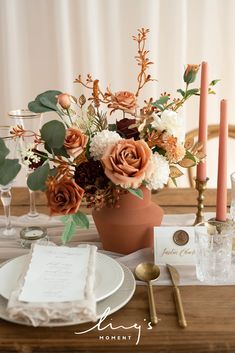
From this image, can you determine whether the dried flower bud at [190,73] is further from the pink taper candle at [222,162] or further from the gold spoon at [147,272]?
the gold spoon at [147,272]

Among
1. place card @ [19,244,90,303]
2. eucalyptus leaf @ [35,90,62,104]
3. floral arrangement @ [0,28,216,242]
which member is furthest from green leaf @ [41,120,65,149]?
place card @ [19,244,90,303]

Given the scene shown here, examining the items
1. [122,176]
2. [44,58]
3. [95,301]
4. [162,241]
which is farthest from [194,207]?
[44,58]

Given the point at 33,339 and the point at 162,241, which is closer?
the point at 33,339

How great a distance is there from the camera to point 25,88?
2502mm

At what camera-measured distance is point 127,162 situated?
98 cm

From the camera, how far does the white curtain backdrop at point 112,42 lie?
235cm

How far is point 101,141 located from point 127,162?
0.08 m

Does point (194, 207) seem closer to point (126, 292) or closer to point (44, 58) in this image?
point (126, 292)

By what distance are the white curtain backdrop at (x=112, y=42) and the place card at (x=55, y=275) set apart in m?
1.51

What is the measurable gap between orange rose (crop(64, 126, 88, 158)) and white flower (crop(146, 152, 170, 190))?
146 mm

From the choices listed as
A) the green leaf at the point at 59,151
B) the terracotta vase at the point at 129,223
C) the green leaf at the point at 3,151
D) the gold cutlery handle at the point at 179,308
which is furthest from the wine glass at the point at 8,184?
the gold cutlery handle at the point at 179,308

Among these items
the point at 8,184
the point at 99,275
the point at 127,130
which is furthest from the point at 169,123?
the point at 8,184

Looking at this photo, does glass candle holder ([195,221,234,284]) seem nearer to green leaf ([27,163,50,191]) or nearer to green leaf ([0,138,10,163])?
green leaf ([27,163,50,191])

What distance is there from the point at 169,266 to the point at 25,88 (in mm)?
1662
